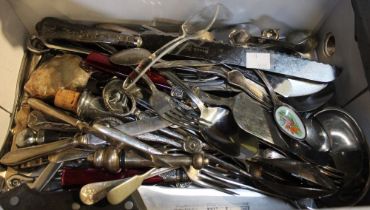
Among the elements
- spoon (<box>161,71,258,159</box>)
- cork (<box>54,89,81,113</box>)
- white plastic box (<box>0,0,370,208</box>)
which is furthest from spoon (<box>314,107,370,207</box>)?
cork (<box>54,89,81,113</box>)

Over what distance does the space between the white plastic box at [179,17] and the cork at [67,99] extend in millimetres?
90

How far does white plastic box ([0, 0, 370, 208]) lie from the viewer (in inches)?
23.4

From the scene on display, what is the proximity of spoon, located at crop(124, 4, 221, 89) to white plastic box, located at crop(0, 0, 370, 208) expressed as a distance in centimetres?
1

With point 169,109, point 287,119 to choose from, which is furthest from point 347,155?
point 169,109

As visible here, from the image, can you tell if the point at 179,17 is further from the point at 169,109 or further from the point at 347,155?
the point at 347,155

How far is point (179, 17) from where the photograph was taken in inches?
25.6

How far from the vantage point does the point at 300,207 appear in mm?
536

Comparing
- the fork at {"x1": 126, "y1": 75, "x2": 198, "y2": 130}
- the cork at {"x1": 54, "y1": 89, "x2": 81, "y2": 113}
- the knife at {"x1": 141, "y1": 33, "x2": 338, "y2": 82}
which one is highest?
the knife at {"x1": 141, "y1": 33, "x2": 338, "y2": 82}

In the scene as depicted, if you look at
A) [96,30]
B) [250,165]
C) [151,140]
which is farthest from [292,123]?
[96,30]

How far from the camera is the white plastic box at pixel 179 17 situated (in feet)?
1.95

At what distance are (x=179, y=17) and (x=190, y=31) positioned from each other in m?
0.04

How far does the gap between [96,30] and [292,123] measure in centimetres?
33

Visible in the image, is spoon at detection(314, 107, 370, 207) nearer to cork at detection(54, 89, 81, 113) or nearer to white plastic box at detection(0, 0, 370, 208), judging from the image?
white plastic box at detection(0, 0, 370, 208)

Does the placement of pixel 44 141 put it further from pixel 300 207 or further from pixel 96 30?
pixel 300 207
